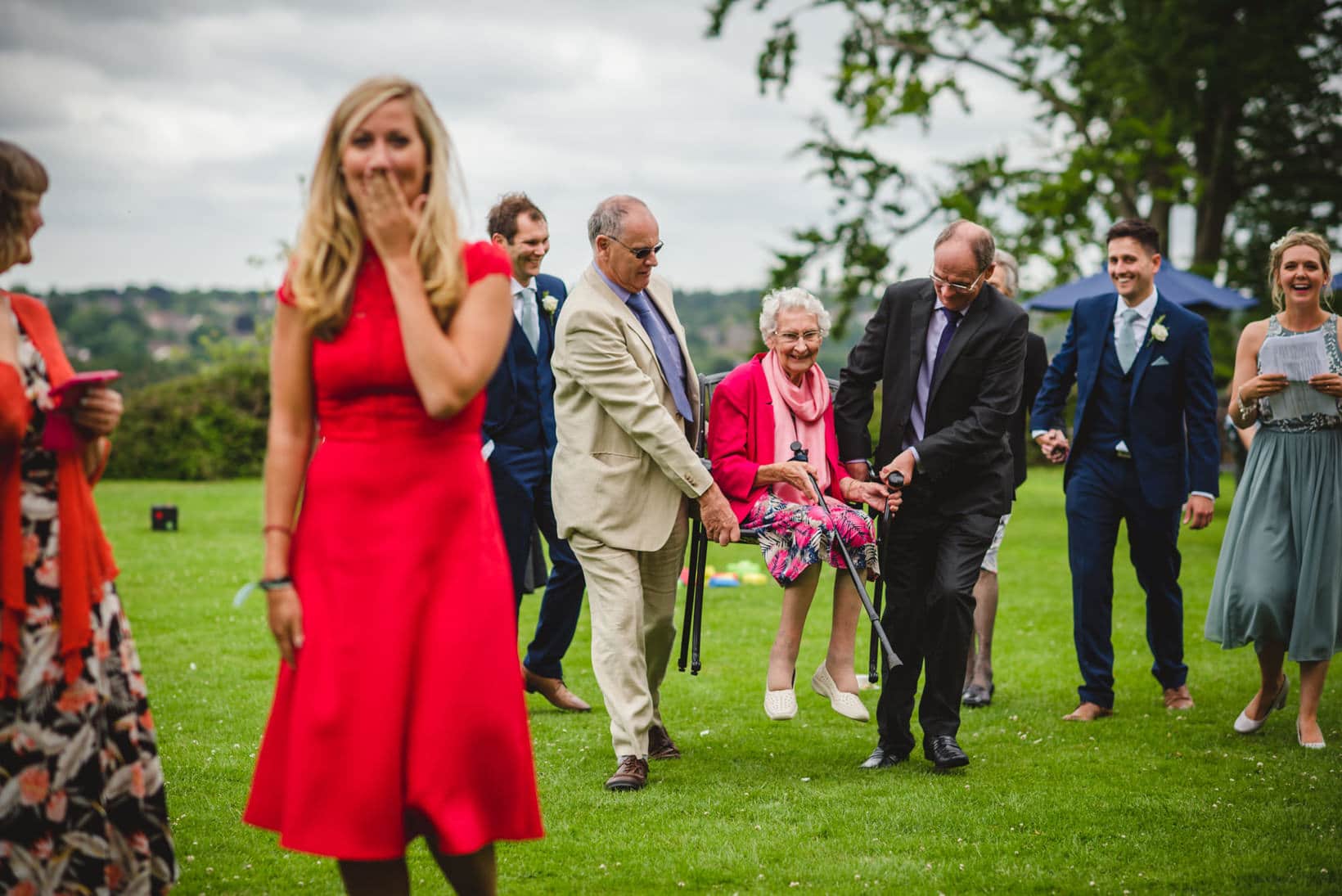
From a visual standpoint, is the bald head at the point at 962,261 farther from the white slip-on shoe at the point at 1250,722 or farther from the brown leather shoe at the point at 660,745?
the white slip-on shoe at the point at 1250,722

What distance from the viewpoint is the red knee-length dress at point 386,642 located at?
10.2 feet

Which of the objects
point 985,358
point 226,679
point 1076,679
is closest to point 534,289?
point 985,358

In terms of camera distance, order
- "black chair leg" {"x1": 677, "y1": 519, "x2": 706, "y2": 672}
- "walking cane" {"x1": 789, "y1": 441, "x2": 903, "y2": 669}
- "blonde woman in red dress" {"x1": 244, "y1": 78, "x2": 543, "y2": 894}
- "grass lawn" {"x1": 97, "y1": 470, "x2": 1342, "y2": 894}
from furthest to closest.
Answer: "black chair leg" {"x1": 677, "y1": 519, "x2": 706, "y2": 672}, "walking cane" {"x1": 789, "y1": 441, "x2": 903, "y2": 669}, "grass lawn" {"x1": 97, "y1": 470, "x2": 1342, "y2": 894}, "blonde woman in red dress" {"x1": 244, "y1": 78, "x2": 543, "y2": 894}

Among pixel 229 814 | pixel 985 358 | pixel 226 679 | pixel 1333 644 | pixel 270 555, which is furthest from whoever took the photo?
pixel 226 679

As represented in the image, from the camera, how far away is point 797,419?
635 centimetres

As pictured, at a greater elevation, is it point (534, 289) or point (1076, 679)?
point (534, 289)

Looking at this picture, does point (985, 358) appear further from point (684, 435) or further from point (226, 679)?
point (226, 679)

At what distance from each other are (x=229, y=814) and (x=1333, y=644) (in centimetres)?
534

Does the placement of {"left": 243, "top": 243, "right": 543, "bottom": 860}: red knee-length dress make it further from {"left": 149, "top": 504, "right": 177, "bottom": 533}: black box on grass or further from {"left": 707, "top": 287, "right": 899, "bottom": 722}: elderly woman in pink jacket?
{"left": 149, "top": 504, "right": 177, "bottom": 533}: black box on grass

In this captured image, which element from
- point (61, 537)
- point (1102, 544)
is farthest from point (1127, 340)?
point (61, 537)

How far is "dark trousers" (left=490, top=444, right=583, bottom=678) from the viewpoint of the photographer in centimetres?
734

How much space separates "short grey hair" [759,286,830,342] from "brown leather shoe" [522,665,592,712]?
2.56 m

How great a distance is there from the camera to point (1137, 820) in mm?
5410

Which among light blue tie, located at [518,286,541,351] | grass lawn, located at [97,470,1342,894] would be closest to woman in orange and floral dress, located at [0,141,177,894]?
grass lawn, located at [97,470,1342,894]
